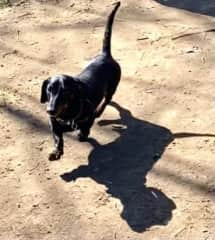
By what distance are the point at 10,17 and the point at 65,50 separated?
1.05 meters

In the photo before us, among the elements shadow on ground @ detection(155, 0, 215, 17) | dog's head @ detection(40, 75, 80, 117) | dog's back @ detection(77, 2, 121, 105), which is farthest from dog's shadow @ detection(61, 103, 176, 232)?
shadow on ground @ detection(155, 0, 215, 17)

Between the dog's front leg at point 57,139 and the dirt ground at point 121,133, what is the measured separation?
60 mm

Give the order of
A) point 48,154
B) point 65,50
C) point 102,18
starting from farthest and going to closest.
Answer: point 102,18 → point 65,50 → point 48,154

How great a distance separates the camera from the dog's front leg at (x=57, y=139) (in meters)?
3.89

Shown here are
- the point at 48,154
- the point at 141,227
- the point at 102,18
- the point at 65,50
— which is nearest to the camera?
the point at 141,227

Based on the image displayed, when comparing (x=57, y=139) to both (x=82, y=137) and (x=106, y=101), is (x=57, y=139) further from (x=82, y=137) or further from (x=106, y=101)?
(x=106, y=101)

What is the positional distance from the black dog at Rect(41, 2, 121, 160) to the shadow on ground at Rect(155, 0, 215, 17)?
6.21 ft

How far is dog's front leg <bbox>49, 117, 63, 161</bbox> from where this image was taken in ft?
12.8

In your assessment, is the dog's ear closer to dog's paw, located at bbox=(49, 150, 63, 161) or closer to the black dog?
the black dog

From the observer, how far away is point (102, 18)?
605 centimetres

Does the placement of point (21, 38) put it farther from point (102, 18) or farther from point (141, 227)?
point (141, 227)

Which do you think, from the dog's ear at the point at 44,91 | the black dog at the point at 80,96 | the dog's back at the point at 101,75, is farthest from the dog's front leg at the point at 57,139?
the dog's back at the point at 101,75

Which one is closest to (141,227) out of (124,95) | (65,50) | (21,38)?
(124,95)

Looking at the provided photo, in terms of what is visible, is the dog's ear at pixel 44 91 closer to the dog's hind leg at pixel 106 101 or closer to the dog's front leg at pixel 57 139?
the dog's front leg at pixel 57 139
